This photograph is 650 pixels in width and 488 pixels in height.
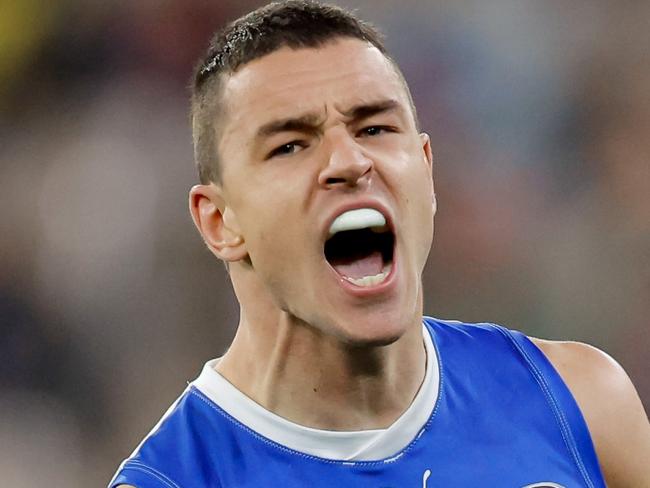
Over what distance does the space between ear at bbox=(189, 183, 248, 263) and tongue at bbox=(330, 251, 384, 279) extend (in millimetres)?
229

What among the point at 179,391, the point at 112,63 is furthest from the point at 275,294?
the point at 112,63

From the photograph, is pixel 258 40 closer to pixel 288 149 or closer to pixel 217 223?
pixel 288 149

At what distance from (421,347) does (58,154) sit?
3349mm

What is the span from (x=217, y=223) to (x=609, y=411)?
992 millimetres

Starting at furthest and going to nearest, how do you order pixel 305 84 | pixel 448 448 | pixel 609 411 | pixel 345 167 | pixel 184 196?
1. pixel 184 196
2. pixel 609 411
3. pixel 448 448
4. pixel 305 84
5. pixel 345 167

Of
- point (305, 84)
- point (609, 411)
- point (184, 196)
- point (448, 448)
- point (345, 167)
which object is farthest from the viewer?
point (184, 196)

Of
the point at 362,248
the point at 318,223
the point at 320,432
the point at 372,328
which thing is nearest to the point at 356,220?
the point at 318,223

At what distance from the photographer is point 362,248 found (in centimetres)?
265

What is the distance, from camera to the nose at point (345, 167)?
2289mm

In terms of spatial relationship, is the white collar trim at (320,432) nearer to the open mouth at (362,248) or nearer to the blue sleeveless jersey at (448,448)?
the blue sleeveless jersey at (448,448)

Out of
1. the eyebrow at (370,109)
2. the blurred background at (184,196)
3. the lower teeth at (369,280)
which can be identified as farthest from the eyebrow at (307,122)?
the blurred background at (184,196)

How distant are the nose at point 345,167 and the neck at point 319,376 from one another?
34 cm

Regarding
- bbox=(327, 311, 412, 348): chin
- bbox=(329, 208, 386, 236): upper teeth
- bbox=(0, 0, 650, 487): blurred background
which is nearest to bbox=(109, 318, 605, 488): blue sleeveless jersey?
bbox=(327, 311, 412, 348): chin

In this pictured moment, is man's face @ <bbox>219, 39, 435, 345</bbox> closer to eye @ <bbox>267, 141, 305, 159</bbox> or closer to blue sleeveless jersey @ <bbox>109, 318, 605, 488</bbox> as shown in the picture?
eye @ <bbox>267, 141, 305, 159</bbox>
